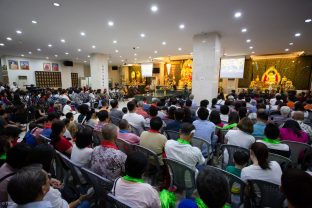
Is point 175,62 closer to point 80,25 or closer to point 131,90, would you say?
point 131,90

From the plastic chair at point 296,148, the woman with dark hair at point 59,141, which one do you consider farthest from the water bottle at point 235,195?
the woman with dark hair at point 59,141

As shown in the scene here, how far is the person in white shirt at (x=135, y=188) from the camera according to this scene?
4.37 ft

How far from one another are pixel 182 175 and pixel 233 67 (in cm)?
1036

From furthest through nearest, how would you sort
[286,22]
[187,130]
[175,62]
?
[175,62] → [286,22] → [187,130]

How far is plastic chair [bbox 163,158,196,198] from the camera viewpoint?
1.89m

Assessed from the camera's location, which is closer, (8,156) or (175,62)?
(8,156)

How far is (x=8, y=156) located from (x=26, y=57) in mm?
18058

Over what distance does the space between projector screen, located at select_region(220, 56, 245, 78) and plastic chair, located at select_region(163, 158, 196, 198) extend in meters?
10.0

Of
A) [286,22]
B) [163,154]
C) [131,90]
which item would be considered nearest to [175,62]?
[131,90]

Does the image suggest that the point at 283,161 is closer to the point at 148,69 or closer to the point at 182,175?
the point at 182,175

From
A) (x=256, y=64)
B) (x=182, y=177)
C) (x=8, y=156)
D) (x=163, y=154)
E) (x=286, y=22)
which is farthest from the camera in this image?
(x=256, y=64)

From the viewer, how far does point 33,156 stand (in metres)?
1.65

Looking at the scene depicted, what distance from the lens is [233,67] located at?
1077 centimetres

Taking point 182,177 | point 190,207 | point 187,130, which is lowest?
point 182,177
